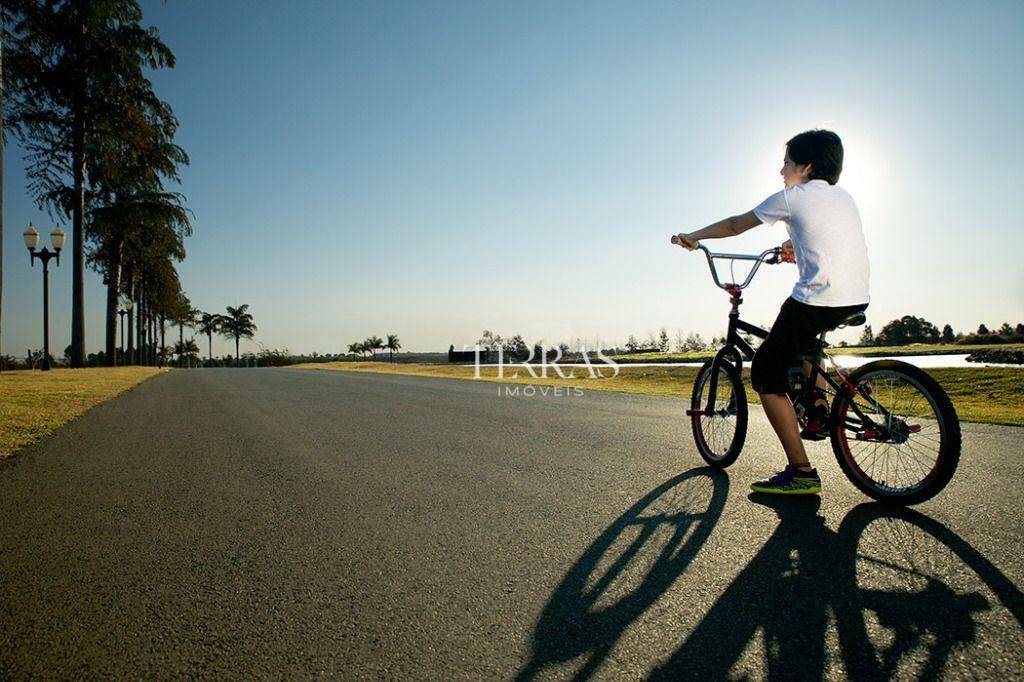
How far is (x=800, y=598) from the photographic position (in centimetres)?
214

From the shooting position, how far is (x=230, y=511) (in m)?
3.51

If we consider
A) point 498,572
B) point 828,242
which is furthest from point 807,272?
point 498,572

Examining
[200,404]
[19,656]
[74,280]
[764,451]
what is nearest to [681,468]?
[764,451]

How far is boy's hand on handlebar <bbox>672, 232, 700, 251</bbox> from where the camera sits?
435 centimetres

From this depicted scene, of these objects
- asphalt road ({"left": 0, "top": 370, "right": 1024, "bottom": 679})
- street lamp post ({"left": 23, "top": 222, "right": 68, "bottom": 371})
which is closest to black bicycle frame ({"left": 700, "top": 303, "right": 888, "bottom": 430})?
asphalt road ({"left": 0, "top": 370, "right": 1024, "bottom": 679})

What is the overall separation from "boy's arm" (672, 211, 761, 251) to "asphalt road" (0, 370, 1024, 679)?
1.82m

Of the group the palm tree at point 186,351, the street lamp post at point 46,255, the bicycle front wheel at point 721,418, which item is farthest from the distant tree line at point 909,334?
the palm tree at point 186,351

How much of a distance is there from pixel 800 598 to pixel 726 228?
8.28 feet

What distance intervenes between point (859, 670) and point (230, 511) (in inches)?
134

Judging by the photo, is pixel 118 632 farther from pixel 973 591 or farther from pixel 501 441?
pixel 501 441

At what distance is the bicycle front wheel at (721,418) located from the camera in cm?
438

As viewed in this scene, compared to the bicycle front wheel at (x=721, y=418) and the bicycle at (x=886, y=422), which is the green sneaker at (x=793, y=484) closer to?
the bicycle at (x=886, y=422)

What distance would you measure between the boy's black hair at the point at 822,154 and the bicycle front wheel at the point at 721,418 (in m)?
1.66

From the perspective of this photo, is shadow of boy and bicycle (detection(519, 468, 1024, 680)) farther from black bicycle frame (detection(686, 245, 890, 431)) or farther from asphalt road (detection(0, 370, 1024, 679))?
black bicycle frame (detection(686, 245, 890, 431))
